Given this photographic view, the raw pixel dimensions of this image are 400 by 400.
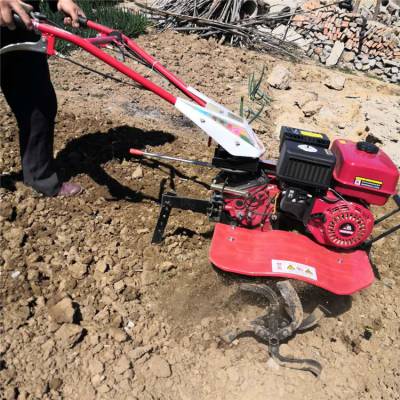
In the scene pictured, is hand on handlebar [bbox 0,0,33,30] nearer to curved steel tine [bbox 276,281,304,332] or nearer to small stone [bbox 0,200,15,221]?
small stone [bbox 0,200,15,221]

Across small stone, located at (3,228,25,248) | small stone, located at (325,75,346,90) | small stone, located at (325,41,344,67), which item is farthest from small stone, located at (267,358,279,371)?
small stone, located at (325,41,344,67)

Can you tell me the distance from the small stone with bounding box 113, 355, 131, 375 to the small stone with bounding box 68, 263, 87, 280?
590 mm

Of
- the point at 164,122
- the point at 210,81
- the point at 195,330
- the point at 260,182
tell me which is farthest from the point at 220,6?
the point at 195,330

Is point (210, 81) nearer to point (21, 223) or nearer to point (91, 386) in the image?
point (21, 223)

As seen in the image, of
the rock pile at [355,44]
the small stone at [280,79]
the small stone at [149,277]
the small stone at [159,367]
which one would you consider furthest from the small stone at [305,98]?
the small stone at [159,367]

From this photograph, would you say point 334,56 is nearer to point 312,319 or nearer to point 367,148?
point 367,148

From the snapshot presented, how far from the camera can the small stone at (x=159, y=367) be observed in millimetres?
2250

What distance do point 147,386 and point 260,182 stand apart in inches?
50.2

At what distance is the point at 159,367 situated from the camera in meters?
2.27

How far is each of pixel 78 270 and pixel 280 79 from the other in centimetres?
443

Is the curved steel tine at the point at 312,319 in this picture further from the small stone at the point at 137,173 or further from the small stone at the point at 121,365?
the small stone at the point at 137,173

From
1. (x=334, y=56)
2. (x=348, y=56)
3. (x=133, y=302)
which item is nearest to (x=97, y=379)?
(x=133, y=302)

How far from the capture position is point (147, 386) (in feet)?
7.19

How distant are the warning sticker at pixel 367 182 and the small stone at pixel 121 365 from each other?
5.07 ft
